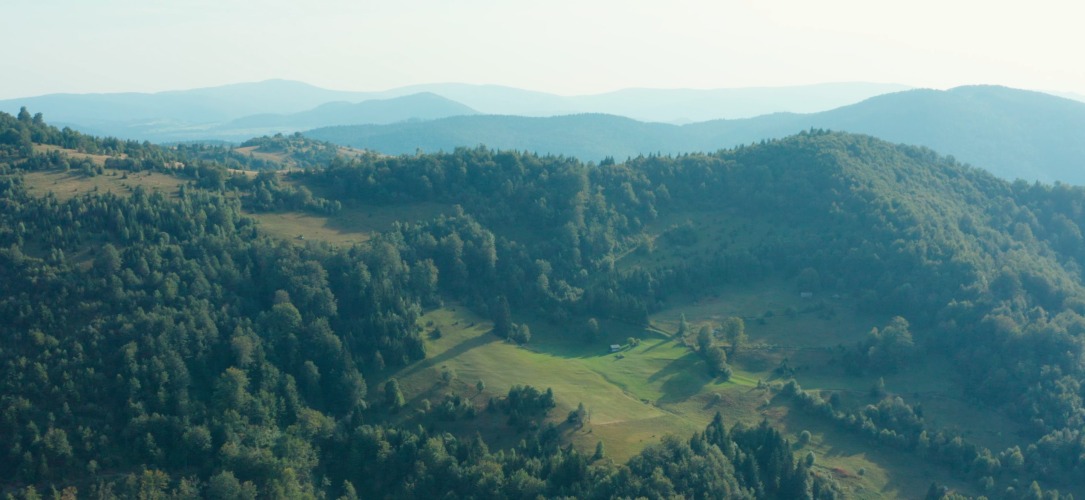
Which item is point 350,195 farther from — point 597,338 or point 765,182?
point 765,182

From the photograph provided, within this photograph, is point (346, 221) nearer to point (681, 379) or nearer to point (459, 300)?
point (459, 300)

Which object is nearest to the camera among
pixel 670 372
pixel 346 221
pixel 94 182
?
pixel 670 372

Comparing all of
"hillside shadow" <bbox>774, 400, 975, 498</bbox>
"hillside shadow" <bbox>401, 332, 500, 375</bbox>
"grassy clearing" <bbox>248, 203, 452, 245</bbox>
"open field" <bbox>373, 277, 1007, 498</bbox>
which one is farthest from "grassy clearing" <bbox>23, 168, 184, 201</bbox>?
"hillside shadow" <bbox>774, 400, 975, 498</bbox>

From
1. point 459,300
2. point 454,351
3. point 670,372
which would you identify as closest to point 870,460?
point 670,372

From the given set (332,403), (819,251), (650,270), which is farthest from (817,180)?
(332,403)

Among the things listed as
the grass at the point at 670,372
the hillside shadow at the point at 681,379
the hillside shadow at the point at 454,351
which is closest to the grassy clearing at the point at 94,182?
the grass at the point at 670,372

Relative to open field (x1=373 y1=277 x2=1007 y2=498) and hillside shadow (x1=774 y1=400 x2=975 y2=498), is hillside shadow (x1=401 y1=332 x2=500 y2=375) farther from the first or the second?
hillside shadow (x1=774 y1=400 x2=975 y2=498)
